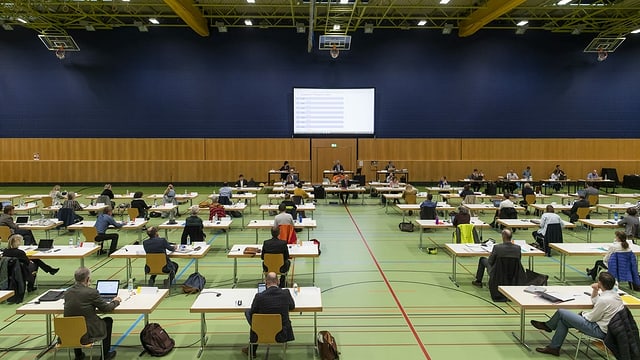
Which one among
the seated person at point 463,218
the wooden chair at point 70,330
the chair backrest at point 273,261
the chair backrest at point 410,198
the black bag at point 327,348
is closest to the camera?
the wooden chair at point 70,330

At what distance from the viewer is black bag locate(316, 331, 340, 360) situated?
7926mm

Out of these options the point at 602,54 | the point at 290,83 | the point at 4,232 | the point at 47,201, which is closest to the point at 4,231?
the point at 4,232

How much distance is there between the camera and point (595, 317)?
7.55 m

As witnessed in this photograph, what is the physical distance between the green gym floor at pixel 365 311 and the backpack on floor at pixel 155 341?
0.21m

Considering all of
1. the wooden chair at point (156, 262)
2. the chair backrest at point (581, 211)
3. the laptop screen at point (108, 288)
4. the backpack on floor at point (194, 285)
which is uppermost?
the chair backrest at point (581, 211)

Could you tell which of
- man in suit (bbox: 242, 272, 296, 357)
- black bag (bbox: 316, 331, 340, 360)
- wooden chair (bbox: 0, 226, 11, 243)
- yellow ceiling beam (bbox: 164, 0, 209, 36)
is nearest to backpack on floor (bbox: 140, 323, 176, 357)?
man in suit (bbox: 242, 272, 296, 357)

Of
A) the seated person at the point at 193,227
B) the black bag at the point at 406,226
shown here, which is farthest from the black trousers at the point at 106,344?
the black bag at the point at 406,226

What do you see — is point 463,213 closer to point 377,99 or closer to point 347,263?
point 347,263

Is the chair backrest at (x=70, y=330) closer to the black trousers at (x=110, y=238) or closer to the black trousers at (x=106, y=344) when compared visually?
the black trousers at (x=106, y=344)

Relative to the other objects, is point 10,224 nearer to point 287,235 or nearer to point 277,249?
point 287,235

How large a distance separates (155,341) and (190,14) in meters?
24.8

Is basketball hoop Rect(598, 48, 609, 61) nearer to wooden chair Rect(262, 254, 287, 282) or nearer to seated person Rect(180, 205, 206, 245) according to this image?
seated person Rect(180, 205, 206, 245)

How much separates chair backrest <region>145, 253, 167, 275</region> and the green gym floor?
2.48 ft

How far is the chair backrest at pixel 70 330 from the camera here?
7113 millimetres
